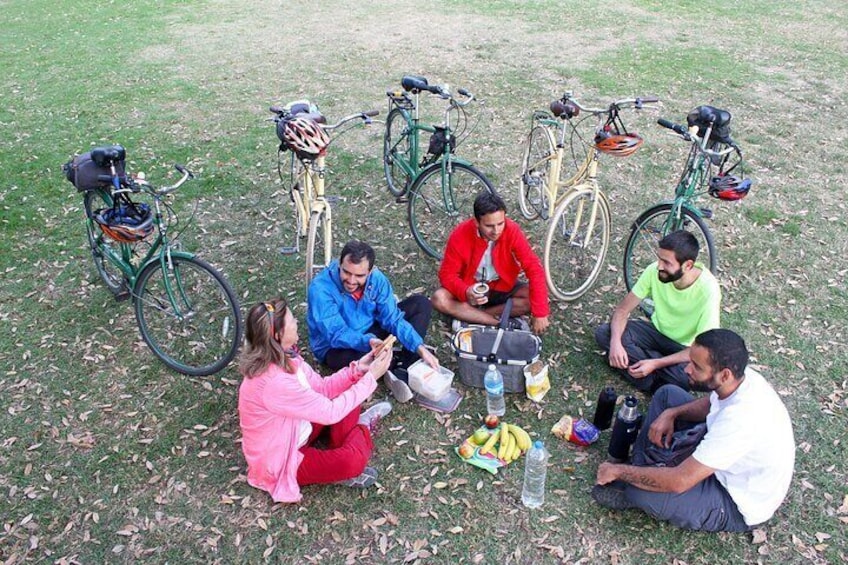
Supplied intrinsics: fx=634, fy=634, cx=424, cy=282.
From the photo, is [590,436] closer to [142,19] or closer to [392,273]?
[392,273]

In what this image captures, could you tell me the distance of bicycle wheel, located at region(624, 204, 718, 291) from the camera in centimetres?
565

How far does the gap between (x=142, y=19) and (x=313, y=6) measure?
4.41 meters

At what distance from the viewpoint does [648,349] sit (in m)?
5.30

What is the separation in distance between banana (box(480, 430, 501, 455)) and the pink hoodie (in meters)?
0.98

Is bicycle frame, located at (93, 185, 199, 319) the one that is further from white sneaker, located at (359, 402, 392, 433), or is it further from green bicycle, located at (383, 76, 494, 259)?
green bicycle, located at (383, 76, 494, 259)

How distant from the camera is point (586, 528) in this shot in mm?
4113

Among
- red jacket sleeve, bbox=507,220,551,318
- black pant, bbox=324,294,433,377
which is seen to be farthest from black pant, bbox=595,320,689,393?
black pant, bbox=324,294,433,377

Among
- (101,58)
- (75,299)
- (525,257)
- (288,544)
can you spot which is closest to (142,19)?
(101,58)

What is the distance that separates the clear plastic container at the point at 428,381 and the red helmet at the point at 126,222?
7.74 feet

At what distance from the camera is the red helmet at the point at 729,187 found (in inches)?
212

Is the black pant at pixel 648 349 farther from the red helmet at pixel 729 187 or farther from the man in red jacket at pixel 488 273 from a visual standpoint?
the red helmet at pixel 729 187

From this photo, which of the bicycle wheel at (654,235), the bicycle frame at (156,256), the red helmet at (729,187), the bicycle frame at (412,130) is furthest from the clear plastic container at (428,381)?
the red helmet at (729,187)

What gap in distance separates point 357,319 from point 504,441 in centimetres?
149

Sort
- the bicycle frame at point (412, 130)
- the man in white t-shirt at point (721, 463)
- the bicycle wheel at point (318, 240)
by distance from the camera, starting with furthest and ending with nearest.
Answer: the bicycle frame at point (412, 130) < the bicycle wheel at point (318, 240) < the man in white t-shirt at point (721, 463)
